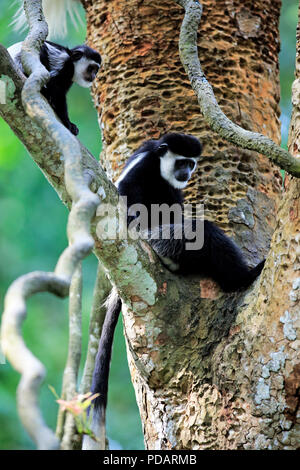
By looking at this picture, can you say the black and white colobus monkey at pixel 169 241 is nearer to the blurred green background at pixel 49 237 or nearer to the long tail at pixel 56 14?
the long tail at pixel 56 14

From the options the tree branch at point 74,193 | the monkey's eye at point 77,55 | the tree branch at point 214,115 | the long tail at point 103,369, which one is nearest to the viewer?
the tree branch at point 74,193

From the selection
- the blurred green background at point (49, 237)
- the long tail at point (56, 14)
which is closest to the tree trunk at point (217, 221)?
the long tail at point (56, 14)

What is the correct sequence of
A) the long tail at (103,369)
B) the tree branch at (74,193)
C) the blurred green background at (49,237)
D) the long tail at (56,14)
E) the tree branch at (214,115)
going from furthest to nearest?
the blurred green background at (49,237) → the long tail at (56,14) → the long tail at (103,369) → the tree branch at (214,115) → the tree branch at (74,193)

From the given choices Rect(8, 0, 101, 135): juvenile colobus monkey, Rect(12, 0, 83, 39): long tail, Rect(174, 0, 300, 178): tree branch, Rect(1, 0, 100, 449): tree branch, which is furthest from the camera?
Rect(12, 0, 83, 39): long tail

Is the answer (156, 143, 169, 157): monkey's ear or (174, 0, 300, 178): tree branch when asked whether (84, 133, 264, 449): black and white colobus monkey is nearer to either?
(156, 143, 169, 157): monkey's ear

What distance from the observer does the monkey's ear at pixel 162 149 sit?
278 centimetres

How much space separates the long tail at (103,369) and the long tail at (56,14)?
6.08 ft

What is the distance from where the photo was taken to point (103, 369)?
2217mm

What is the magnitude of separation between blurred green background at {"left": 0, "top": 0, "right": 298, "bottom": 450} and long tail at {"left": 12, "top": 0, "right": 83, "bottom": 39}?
128cm

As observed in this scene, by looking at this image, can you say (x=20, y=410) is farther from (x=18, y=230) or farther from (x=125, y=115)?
(x=18, y=230)

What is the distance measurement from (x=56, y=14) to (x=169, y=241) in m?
1.80

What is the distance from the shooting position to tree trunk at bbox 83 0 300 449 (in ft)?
5.65

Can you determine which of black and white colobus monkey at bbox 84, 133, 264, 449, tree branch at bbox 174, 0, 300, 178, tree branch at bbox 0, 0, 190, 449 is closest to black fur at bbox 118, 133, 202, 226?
black and white colobus monkey at bbox 84, 133, 264, 449

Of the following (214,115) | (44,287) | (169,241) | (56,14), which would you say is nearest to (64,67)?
(56,14)
